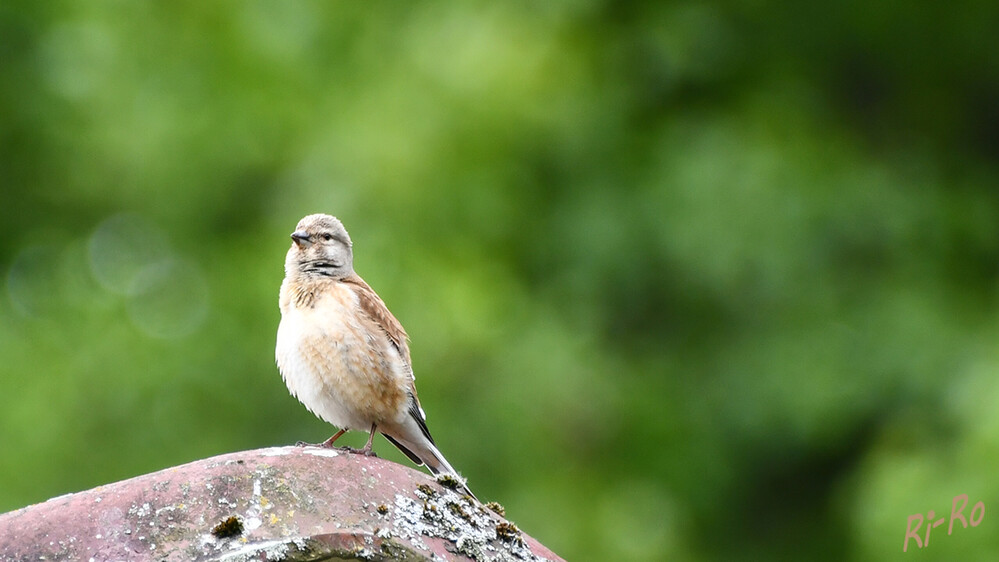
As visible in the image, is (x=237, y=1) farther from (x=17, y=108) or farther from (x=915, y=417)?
(x=915, y=417)

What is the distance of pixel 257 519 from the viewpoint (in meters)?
2.67

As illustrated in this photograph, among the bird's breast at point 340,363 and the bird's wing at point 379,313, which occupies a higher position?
the bird's wing at point 379,313

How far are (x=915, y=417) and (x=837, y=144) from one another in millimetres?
2462

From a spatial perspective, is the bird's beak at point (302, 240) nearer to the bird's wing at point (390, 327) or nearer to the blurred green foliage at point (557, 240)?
the bird's wing at point (390, 327)

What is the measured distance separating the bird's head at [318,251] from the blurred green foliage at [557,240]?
9.83 feet

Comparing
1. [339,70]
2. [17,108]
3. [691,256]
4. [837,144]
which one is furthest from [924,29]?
[17,108]

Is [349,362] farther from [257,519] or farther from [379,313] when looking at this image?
[257,519]

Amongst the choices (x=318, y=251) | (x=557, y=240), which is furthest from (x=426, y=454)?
(x=557, y=240)

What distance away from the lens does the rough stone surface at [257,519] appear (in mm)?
2604

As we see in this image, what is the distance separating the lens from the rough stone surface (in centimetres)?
260

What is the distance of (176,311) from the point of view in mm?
8758

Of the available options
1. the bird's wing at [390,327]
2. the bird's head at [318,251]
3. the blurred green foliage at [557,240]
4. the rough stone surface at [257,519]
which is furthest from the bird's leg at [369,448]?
the blurred green foliage at [557,240]

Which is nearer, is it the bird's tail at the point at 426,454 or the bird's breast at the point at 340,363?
the bird's breast at the point at 340,363

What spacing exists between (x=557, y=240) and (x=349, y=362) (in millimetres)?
5716
